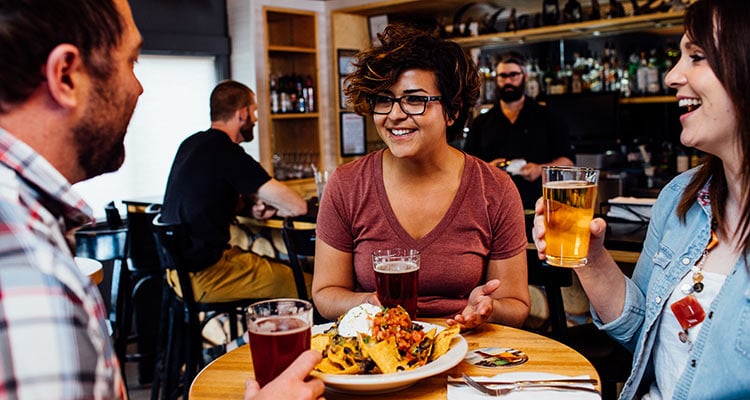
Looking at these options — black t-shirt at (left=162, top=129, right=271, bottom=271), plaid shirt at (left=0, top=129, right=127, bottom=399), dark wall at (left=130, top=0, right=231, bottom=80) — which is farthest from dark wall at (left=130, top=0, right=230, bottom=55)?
plaid shirt at (left=0, top=129, right=127, bottom=399)

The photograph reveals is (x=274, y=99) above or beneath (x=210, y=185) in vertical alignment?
above

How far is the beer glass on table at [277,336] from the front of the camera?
4.21 ft

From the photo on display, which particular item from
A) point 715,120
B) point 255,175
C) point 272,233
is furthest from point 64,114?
point 272,233

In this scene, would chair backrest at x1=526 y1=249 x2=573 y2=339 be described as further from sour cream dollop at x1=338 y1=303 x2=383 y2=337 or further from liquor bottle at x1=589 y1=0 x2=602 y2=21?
liquor bottle at x1=589 y1=0 x2=602 y2=21

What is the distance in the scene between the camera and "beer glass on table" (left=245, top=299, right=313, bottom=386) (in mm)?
1284

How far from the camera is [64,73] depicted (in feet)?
2.94

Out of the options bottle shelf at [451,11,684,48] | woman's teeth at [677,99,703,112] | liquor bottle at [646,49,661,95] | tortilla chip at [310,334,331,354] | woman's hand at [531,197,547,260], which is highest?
bottle shelf at [451,11,684,48]

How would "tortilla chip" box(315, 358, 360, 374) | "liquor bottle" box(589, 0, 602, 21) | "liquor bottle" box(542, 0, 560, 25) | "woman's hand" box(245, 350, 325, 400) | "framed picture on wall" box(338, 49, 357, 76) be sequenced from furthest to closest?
"framed picture on wall" box(338, 49, 357, 76)
"liquor bottle" box(542, 0, 560, 25)
"liquor bottle" box(589, 0, 602, 21)
"tortilla chip" box(315, 358, 360, 374)
"woman's hand" box(245, 350, 325, 400)

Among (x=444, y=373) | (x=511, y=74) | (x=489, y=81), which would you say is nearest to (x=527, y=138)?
(x=511, y=74)

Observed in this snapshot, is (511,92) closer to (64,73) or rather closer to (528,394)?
(528,394)

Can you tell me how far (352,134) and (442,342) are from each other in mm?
4855

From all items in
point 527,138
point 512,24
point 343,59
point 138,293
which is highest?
point 512,24

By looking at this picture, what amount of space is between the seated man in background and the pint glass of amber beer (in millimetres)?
2225

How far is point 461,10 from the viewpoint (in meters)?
6.05
